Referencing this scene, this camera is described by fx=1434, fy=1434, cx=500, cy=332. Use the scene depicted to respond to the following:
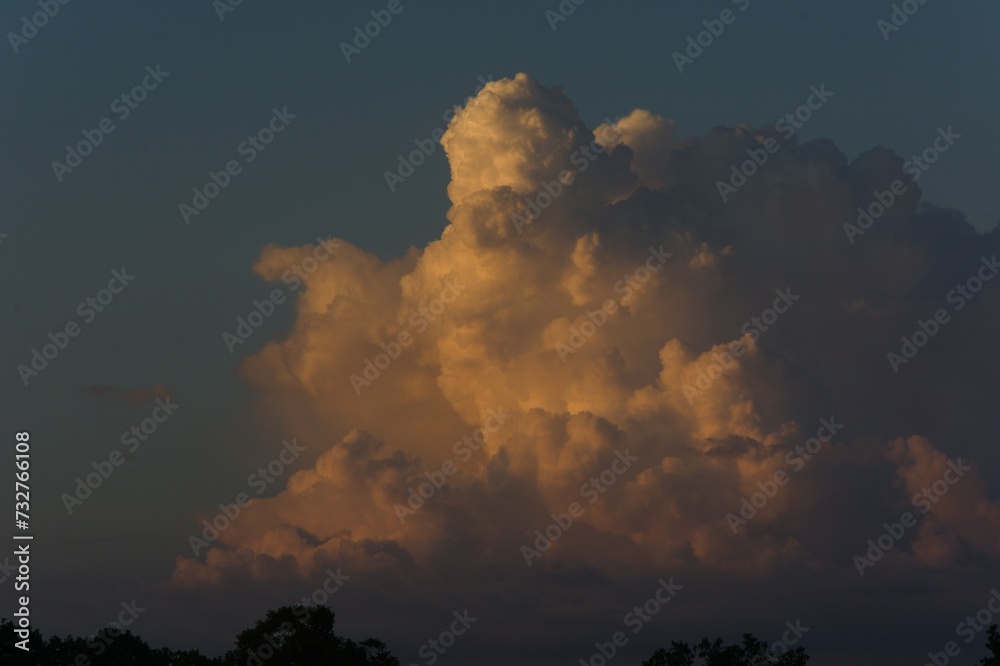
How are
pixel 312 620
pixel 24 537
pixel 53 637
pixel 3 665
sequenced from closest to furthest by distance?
pixel 24 537 → pixel 312 620 → pixel 3 665 → pixel 53 637

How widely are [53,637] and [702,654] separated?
5657cm

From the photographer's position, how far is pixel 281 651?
331 feet

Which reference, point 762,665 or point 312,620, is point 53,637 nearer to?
point 312,620

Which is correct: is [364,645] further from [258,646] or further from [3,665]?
[3,665]

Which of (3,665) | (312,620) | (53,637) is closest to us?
(312,620)

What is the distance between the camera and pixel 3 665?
114m

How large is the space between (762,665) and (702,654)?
5.30 meters

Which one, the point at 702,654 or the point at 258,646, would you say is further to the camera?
the point at 702,654

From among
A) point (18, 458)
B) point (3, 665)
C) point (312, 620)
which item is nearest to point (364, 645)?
point (312, 620)

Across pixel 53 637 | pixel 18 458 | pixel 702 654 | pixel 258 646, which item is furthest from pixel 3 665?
pixel 702 654

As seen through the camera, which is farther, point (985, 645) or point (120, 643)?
point (120, 643)

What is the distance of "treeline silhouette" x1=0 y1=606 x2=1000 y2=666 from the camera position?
10088 cm

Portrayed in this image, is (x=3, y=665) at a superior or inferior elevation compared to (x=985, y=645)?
superior

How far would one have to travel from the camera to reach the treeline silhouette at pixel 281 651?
331ft
